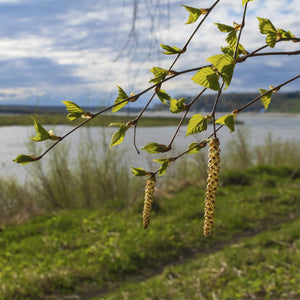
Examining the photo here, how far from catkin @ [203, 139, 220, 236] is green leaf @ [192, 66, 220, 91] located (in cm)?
11

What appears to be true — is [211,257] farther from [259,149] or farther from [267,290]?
[259,149]

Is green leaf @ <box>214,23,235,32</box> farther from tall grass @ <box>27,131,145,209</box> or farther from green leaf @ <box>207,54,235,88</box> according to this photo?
tall grass @ <box>27,131,145,209</box>

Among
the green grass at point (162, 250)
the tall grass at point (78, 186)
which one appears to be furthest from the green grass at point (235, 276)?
the tall grass at point (78, 186)

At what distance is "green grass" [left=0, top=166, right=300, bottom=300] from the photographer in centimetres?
412

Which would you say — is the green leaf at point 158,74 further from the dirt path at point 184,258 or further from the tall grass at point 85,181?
the tall grass at point 85,181

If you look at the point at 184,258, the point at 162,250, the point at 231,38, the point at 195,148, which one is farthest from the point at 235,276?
the point at 231,38

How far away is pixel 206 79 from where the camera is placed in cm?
70

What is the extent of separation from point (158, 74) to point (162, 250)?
4.74m

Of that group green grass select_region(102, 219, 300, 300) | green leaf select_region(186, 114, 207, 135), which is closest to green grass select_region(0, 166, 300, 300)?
green grass select_region(102, 219, 300, 300)

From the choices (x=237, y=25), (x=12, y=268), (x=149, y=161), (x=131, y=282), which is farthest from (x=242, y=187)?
(x=237, y=25)

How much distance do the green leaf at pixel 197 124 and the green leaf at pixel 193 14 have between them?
229 mm

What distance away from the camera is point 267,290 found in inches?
145

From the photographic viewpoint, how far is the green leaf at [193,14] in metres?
0.84

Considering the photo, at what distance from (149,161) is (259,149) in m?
4.13
